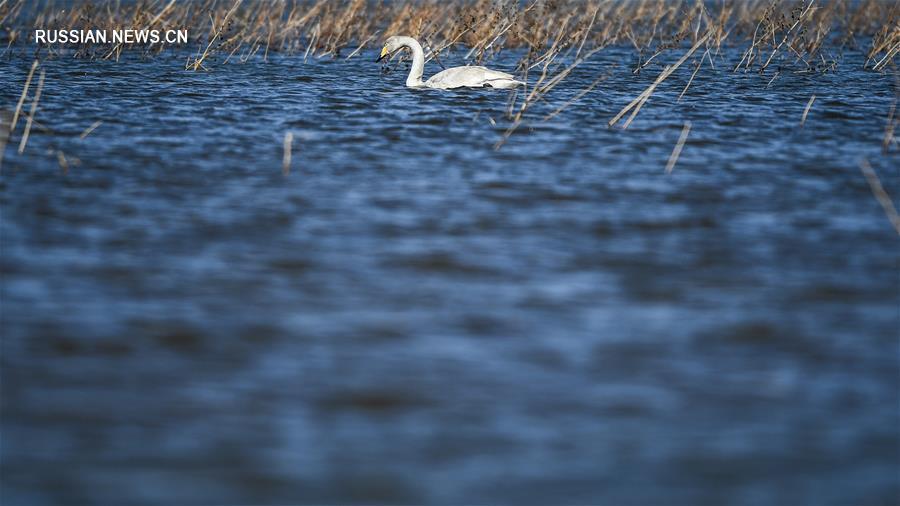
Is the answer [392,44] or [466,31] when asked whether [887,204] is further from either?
[466,31]

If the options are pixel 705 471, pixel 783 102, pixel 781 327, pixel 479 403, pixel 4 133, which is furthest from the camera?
pixel 783 102

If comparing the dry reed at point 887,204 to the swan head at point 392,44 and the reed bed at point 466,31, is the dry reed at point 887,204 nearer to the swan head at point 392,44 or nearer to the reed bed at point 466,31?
the swan head at point 392,44

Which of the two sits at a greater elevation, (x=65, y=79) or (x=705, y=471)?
(x=705, y=471)

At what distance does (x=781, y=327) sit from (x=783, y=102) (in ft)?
27.3

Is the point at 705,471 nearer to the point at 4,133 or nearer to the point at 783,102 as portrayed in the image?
the point at 4,133

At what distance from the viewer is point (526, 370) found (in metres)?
4.52

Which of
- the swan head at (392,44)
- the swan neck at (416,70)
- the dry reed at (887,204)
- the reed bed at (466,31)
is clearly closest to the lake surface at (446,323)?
the dry reed at (887,204)

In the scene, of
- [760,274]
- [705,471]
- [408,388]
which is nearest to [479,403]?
[408,388]

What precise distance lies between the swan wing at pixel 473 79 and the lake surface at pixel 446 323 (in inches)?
136

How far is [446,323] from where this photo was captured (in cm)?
507

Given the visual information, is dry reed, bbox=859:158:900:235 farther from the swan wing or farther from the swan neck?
the swan neck

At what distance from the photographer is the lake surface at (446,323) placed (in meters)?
3.70

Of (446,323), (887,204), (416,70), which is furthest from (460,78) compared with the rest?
(446,323)

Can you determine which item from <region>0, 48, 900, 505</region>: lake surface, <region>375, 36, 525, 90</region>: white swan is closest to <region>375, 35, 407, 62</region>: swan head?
<region>375, 36, 525, 90</region>: white swan
